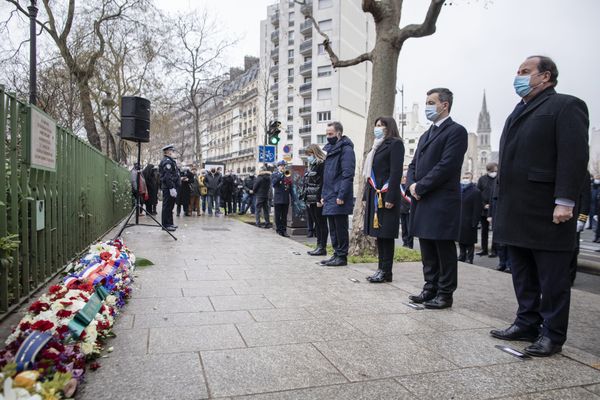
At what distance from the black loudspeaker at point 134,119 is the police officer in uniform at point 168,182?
A: 137 centimetres

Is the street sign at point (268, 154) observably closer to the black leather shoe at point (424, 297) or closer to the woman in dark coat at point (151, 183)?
the woman in dark coat at point (151, 183)

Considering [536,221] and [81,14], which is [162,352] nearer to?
[536,221]

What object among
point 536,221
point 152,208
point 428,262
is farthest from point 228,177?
point 536,221

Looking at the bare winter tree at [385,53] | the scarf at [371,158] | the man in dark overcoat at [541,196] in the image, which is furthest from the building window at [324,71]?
the man in dark overcoat at [541,196]

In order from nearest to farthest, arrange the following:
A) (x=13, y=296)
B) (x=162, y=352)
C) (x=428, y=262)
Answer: (x=162, y=352) < (x=13, y=296) < (x=428, y=262)

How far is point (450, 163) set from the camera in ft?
14.7

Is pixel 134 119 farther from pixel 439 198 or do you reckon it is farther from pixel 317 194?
pixel 439 198

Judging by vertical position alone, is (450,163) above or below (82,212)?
above

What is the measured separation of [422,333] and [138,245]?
257 inches

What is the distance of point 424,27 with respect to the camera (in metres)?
8.22

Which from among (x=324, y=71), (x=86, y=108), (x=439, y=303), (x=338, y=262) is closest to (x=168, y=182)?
(x=338, y=262)

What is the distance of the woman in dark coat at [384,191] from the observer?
5590mm

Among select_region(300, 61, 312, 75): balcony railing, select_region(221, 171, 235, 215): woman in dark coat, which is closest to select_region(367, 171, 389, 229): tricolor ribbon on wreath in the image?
select_region(221, 171, 235, 215): woman in dark coat

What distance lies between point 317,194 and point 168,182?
4829mm
